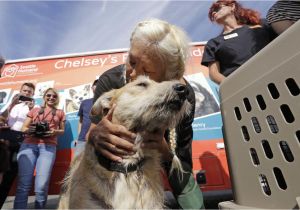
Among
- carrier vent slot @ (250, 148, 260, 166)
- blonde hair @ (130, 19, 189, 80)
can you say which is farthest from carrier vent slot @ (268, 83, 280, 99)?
blonde hair @ (130, 19, 189, 80)

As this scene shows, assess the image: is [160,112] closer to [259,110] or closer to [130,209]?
[130,209]

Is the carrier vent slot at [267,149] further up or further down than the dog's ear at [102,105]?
further down

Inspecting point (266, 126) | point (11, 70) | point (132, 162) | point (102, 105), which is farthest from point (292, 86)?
point (11, 70)

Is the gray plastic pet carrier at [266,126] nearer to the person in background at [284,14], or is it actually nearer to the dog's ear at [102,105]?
the person in background at [284,14]

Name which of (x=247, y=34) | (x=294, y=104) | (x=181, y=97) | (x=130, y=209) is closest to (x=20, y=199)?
(x=130, y=209)

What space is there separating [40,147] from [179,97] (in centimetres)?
322

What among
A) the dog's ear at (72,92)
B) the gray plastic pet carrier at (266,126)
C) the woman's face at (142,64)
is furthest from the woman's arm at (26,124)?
the gray plastic pet carrier at (266,126)

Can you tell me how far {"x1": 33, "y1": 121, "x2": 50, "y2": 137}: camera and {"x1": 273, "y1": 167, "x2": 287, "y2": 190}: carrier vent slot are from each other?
417 cm

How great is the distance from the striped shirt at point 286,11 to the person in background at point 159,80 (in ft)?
2.71

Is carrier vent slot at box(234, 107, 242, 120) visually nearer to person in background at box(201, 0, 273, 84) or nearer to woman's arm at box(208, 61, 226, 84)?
person in background at box(201, 0, 273, 84)

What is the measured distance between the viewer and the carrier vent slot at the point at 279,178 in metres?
1.19

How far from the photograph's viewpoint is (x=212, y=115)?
4613mm

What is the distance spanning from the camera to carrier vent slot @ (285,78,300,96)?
44.2 inches

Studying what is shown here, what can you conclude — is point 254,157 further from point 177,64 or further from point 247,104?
point 177,64
